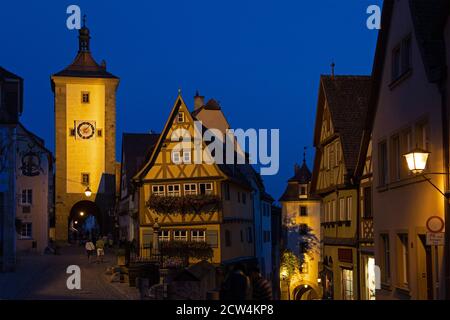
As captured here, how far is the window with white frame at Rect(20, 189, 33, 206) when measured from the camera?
57.6 metres

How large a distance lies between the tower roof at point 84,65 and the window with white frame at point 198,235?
108ft

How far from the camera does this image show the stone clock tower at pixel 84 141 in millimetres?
71875

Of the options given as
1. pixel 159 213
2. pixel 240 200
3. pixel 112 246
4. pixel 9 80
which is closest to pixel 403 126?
pixel 9 80

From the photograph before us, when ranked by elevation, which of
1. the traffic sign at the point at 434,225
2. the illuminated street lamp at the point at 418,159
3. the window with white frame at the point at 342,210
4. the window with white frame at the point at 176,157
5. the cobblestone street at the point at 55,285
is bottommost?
the cobblestone street at the point at 55,285

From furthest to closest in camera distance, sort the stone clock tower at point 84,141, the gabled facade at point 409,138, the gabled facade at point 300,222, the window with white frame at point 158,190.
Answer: the stone clock tower at point 84,141 → the gabled facade at point 300,222 → the window with white frame at point 158,190 → the gabled facade at point 409,138

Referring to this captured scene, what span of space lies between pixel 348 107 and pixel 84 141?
44.9 m

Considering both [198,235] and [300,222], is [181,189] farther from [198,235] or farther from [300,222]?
[300,222]

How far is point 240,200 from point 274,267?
825 inches

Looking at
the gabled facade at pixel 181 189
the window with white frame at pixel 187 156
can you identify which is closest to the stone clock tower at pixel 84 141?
the gabled facade at pixel 181 189

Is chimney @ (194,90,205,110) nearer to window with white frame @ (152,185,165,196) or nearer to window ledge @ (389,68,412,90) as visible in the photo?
window with white frame @ (152,185,165,196)

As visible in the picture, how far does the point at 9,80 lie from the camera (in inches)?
1441

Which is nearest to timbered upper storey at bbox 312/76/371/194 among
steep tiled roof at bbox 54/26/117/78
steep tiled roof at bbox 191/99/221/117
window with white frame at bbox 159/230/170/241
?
window with white frame at bbox 159/230/170/241

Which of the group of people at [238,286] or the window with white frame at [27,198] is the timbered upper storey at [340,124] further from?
the window with white frame at [27,198]
